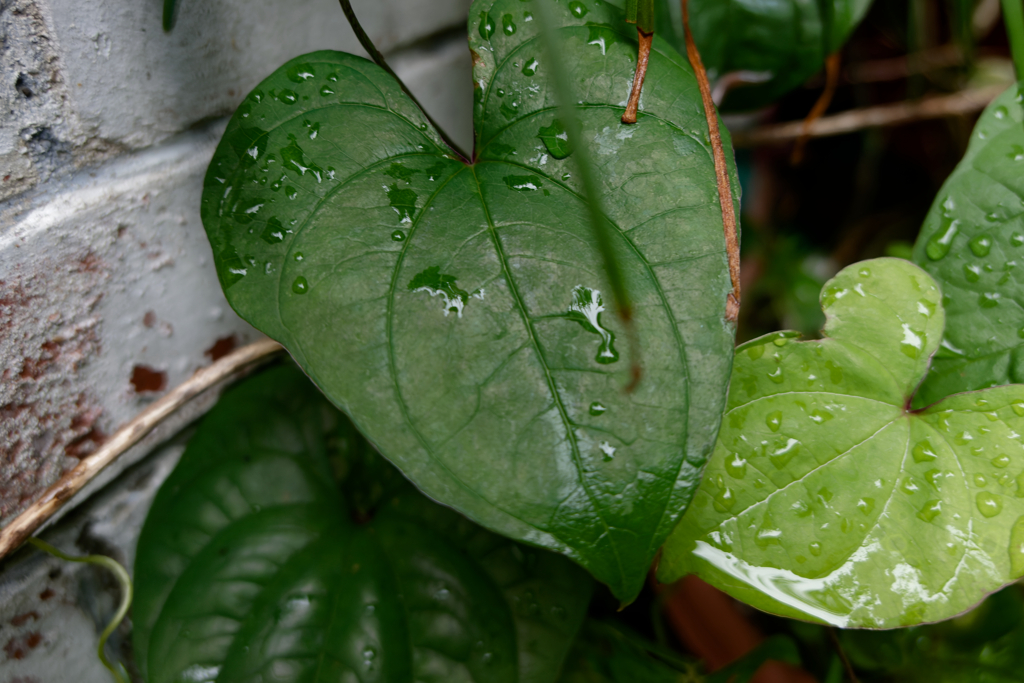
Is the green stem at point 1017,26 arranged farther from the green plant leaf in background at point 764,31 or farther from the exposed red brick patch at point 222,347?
the exposed red brick patch at point 222,347

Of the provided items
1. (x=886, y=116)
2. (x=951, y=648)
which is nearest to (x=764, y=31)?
(x=886, y=116)

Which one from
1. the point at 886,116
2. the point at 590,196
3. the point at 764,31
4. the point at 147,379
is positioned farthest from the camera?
the point at 886,116

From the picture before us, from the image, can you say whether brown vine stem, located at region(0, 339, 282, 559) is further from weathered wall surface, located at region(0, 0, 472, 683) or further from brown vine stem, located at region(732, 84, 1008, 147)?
brown vine stem, located at region(732, 84, 1008, 147)

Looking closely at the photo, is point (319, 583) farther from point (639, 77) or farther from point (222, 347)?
point (639, 77)

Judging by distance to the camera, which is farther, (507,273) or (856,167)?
(856,167)

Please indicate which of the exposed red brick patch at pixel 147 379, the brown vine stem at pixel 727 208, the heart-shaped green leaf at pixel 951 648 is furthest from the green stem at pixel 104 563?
the heart-shaped green leaf at pixel 951 648

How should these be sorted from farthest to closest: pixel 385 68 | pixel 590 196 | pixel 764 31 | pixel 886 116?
pixel 886 116 < pixel 764 31 < pixel 385 68 < pixel 590 196

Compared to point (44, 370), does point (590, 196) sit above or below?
above

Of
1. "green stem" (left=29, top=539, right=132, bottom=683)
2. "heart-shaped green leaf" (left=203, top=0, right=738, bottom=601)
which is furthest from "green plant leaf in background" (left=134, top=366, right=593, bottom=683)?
"heart-shaped green leaf" (left=203, top=0, right=738, bottom=601)
